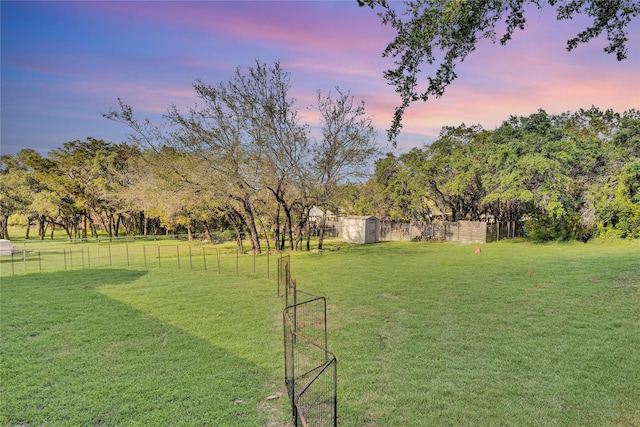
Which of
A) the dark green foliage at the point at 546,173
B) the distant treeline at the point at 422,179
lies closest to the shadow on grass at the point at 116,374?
the distant treeline at the point at 422,179

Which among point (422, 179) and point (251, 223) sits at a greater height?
point (422, 179)

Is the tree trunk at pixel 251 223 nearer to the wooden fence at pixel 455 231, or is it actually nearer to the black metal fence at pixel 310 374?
→ the black metal fence at pixel 310 374

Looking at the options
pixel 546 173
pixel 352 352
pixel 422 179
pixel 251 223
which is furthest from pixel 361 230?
pixel 352 352

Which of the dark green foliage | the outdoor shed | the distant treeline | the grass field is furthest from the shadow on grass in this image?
the dark green foliage

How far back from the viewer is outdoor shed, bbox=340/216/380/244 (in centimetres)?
2180

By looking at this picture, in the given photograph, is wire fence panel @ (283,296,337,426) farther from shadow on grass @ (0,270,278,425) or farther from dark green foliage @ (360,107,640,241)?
dark green foliage @ (360,107,640,241)

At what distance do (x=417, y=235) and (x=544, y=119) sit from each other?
396 inches

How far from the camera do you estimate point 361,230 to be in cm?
2192

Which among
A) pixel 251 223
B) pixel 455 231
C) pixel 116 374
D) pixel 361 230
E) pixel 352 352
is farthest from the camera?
pixel 361 230

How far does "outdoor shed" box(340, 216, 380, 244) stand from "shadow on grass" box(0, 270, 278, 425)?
651 inches

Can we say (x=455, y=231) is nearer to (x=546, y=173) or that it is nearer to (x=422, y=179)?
(x=422, y=179)

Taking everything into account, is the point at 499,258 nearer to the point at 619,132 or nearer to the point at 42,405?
the point at 619,132

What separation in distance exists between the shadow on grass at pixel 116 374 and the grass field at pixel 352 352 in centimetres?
2

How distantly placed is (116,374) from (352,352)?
296 cm
